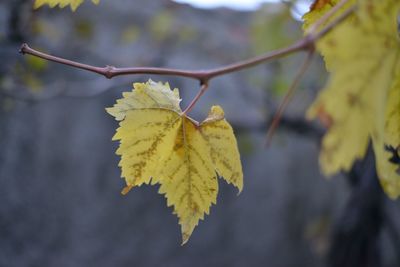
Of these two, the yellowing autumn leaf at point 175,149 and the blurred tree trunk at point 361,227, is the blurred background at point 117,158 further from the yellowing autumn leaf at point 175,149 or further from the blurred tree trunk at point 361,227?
the yellowing autumn leaf at point 175,149

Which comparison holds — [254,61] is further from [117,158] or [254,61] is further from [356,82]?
[117,158]

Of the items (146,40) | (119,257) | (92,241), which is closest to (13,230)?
(92,241)

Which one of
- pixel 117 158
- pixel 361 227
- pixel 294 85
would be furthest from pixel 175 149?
pixel 117 158

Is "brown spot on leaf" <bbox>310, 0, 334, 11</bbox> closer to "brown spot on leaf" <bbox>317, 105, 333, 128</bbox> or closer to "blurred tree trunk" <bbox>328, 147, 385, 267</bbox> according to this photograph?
"brown spot on leaf" <bbox>317, 105, 333, 128</bbox>

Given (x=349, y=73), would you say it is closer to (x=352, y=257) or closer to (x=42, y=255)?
(x=352, y=257)

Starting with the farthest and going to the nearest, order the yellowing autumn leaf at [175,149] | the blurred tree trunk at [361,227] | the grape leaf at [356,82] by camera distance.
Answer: the blurred tree trunk at [361,227], the yellowing autumn leaf at [175,149], the grape leaf at [356,82]

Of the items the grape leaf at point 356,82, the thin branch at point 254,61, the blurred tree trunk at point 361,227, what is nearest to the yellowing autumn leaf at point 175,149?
the thin branch at point 254,61
